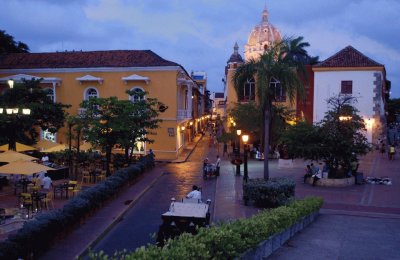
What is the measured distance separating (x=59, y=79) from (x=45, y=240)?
1021 inches

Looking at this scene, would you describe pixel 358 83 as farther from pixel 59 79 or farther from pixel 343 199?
pixel 59 79

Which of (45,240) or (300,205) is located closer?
(45,240)

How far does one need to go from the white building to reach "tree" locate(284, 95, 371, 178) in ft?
48.9

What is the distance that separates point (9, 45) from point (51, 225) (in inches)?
1550

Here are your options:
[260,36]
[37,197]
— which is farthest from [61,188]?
[260,36]

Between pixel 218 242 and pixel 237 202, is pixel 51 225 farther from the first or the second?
pixel 237 202

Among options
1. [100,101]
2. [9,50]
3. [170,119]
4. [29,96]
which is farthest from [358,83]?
[9,50]

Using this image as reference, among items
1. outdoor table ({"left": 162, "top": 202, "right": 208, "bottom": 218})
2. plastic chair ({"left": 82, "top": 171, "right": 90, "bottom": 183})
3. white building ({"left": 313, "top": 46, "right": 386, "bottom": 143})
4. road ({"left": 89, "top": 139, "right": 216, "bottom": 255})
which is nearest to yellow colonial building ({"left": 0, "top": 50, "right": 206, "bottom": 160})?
road ({"left": 89, "top": 139, "right": 216, "bottom": 255})

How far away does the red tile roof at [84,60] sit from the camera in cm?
3425

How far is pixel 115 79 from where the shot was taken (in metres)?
34.3

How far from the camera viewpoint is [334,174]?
74.0 feet

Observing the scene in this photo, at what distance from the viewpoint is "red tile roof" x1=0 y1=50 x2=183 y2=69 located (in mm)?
34250

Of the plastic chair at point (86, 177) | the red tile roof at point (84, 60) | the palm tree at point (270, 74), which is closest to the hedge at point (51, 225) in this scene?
the plastic chair at point (86, 177)

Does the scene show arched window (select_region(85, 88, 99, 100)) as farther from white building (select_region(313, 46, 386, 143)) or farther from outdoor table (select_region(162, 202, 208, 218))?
outdoor table (select_region(162, 202, 208, 218))
